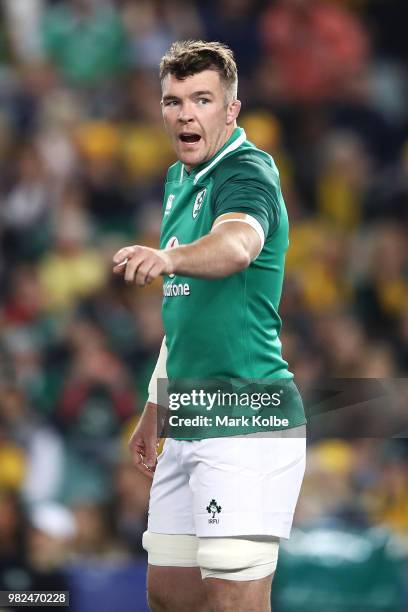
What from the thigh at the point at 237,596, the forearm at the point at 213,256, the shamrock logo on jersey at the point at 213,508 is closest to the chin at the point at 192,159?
the forearm at the point at 213,256

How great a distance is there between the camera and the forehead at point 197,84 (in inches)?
143

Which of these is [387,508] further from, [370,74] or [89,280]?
[370,74]

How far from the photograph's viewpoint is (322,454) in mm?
6652

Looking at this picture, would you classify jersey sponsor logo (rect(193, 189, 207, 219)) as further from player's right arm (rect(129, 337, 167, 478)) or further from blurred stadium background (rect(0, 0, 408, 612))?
blurred stadium background (rect(0, 0, 408, 612))

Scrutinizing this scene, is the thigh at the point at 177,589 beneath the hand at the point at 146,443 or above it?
beneath

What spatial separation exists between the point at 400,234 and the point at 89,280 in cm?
213

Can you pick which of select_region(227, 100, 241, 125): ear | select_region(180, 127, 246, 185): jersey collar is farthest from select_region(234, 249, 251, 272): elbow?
select_region(227, 100, 241, 125): ear

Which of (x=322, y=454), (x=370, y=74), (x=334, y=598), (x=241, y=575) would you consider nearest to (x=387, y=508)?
(x=322, y=454)

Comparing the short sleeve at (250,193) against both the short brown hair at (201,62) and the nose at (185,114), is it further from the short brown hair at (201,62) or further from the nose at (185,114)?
the short brown hair at (201,62)

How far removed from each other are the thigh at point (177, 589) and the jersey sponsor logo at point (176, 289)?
84 centimetres

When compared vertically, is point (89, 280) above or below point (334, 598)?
Result: above

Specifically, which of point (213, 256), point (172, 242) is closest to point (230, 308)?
point (172, 242)

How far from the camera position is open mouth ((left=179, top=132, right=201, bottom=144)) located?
3.66 meters

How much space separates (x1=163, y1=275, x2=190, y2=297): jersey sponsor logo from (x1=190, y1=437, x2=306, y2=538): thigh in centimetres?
45
